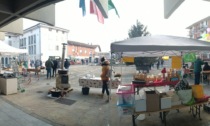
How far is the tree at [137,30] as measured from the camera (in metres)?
49.6

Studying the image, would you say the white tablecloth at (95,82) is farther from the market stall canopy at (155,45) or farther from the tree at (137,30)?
the tree at (137,30)

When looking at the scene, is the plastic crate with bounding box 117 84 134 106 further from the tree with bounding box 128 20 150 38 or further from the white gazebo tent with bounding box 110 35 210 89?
the tree with bounding box 128 20 150 38

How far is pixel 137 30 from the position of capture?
1965 inches

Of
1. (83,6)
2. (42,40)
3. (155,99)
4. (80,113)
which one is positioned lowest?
(80,113)

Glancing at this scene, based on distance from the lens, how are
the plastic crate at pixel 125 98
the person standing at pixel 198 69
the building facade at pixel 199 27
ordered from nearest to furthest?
the plastic crate at pixel 125 98, the person standing at pixel 198 69, the building facade at pixel 199 27

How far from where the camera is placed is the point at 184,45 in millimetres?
5105

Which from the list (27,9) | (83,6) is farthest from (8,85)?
(83,6)

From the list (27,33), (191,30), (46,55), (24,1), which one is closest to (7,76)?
(24,1)

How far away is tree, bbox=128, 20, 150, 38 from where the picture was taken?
1954 inches

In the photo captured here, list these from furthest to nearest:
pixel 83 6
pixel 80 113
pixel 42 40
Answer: pixel 42 40 < pixel 83 6 < pixel 80 113

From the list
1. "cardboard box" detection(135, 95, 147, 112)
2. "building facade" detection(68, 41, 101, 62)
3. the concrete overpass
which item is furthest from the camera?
"building facade" detection(68, 41, 101, 62)

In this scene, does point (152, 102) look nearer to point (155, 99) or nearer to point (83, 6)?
point (155, 99)

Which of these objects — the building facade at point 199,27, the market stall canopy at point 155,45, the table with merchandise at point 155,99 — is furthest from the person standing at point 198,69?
the building facade at point 199,27

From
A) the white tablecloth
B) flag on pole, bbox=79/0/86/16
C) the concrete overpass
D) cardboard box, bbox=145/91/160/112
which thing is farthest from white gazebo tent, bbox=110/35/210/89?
flag on pole, bbox=79/0/86/16
